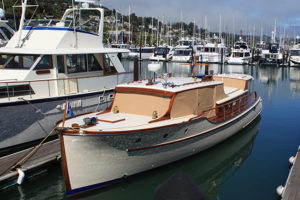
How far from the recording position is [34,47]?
12.8 m

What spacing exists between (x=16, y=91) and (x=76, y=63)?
11.0ft

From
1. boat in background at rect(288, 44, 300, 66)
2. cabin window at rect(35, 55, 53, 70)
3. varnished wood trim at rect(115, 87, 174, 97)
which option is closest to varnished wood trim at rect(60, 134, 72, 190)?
varnished wood trim at rect(115, 87, 174, 97)

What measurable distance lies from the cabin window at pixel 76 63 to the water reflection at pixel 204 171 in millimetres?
6572

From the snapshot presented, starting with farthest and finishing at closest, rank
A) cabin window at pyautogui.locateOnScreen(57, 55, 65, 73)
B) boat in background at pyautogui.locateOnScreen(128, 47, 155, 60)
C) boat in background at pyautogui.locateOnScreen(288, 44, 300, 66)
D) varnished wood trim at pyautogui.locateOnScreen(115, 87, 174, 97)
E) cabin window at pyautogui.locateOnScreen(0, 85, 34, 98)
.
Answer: boat in background at pyautogui.locateOnScreen(128, 47, 155, 60), boat in background at pyautogui.locateOnScreen(288, 44, 300, 66), cabin window at pyautogui.locateOnScreen(57, 55, 65, 73), cabin window at pyautogui.locateOnScreen(0, 85, 34, 98), varnished wood trim at pyautogui.locateOnScreen(115, 87, 174, 97)

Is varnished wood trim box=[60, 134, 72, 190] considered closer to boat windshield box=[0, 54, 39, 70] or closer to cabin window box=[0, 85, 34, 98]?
cabin window box=[0, 85, 34, 98]

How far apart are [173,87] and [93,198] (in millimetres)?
4675

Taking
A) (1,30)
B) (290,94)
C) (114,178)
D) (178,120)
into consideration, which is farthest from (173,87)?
(290,94)

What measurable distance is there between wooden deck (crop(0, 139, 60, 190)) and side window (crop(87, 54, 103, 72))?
4.78m

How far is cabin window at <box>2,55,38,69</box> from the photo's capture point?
1234 cm

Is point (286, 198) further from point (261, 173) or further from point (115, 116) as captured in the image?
point (115, 116)

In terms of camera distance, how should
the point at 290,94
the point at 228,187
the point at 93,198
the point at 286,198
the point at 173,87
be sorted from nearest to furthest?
the point at 286,198 < the point at 93,198 < the point at 228,187 < the point at 173,87 < the point at 290,94

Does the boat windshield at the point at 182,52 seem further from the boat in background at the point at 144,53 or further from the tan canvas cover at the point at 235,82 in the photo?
the tan canvas cover at the point at 235,82

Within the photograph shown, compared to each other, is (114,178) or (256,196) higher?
(114,178)

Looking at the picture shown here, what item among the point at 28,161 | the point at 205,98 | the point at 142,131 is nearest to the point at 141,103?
the point at 142,131
